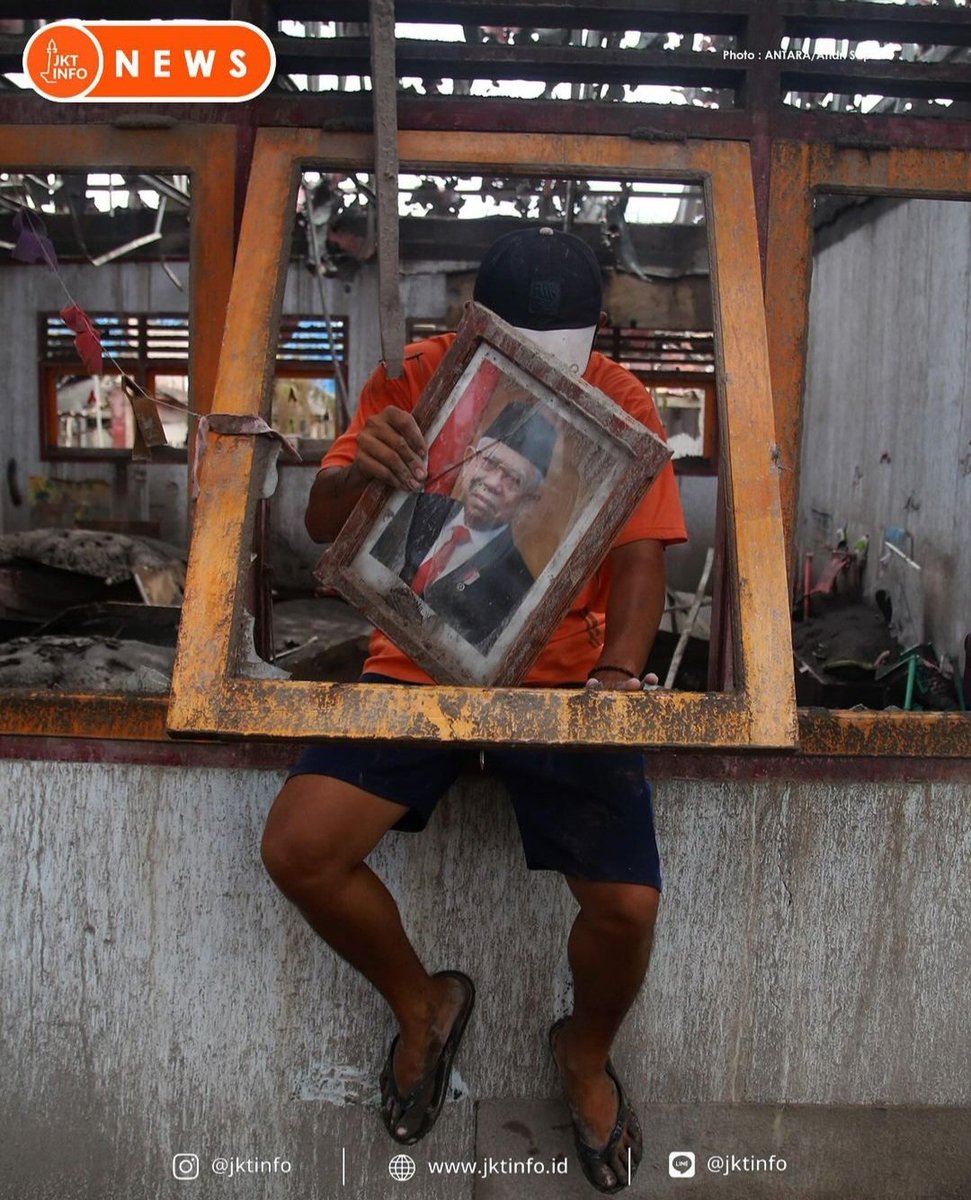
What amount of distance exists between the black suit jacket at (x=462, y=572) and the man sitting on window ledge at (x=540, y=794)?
0.18 feet

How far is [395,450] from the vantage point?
1.85m

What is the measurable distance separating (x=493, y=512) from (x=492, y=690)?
1.05ft

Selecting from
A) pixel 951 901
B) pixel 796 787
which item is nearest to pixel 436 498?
pixel 796 787

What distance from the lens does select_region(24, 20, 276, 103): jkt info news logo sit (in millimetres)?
2219

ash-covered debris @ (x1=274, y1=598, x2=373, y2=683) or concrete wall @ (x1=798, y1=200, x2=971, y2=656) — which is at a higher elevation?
concrete wall @ (x1=798, y1=200, x2=971, y2=656)

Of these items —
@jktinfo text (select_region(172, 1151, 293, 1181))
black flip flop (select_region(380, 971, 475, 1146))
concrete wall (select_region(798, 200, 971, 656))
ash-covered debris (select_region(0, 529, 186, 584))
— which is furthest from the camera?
ash-covered debris (select_region(0, 529, 186, 584))

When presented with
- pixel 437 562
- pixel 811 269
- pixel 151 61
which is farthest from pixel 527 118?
Answer: pixel 437 562

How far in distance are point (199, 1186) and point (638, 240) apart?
881 centimetres

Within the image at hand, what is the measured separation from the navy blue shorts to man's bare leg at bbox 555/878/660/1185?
0.04 meters

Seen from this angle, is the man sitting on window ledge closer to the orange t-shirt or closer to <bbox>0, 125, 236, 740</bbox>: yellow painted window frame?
the orange t-shirt

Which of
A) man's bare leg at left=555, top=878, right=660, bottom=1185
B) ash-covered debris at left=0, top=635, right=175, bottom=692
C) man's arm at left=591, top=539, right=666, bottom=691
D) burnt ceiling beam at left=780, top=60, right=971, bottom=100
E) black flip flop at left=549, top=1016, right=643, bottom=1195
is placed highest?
burnt ceiling beam at left=780, top=60, right=971, bottom=100

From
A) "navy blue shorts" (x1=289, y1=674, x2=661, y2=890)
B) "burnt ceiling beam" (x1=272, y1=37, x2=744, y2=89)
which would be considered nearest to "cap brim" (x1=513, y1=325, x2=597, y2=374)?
"burnt ceiling beam" (x1=272, y1=37, x2=744, y2=89)

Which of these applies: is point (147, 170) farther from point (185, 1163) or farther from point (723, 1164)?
point (723, 1164)

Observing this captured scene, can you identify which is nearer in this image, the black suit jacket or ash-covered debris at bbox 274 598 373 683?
the black suit jacket
